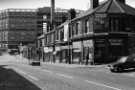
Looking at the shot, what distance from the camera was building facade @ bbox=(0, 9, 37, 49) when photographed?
413ft

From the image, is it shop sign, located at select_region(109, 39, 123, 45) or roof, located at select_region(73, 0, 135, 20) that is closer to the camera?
shop sign, located at select_region(109, 39, 123, 45)

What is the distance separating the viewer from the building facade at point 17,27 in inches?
4958

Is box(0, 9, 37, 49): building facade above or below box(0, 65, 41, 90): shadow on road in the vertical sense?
above

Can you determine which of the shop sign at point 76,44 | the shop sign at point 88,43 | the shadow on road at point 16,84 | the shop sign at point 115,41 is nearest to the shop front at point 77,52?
the shop sign at point 76,44

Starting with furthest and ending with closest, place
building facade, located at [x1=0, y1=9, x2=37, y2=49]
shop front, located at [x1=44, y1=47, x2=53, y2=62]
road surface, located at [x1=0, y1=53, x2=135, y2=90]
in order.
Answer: building facade, located at [x1=0, y1=9, x2=37, y2=49], shop front, located at [x1=44, y1=47, x2=53, y2=62], road surface, located at [x1=0, y1=53, x2=135, y2=90]

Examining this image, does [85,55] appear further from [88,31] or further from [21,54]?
[21,54]

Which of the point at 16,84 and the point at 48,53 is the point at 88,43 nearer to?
the point at 48,53

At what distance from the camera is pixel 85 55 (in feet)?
165

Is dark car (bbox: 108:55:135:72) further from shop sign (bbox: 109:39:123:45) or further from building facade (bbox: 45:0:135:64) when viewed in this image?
shop sign (bbox: 109:39:123:45)

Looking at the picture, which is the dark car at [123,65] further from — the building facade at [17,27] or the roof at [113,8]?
the building facade at [17,27]

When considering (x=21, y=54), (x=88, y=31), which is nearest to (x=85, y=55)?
(x=88, y=31)

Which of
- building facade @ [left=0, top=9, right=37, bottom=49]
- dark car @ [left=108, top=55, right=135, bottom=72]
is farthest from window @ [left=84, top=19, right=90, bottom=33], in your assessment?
building facade @ [left=0, top=9, right=37, bottom=49]

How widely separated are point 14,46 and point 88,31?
81527 mm

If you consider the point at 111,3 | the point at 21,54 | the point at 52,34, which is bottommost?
the point at 21,54
